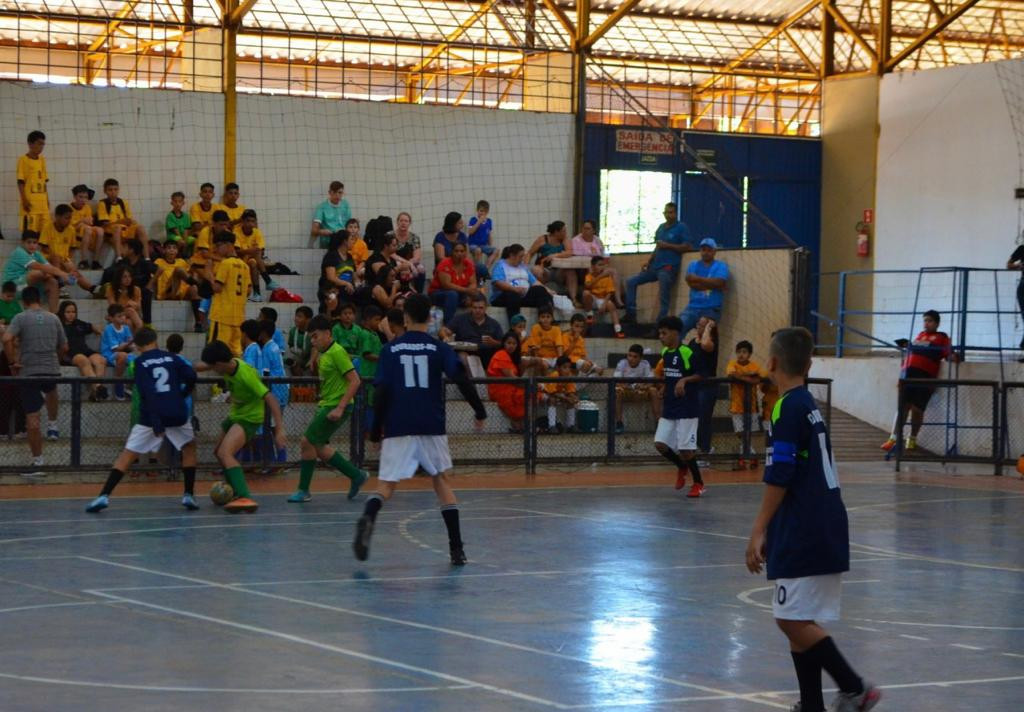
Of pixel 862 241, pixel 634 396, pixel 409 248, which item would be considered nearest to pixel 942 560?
pixel 634 396

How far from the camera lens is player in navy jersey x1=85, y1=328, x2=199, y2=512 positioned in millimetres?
15469

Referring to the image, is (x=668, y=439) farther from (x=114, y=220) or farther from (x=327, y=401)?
(x=114, y=220)

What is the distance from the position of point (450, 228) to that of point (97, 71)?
25.8ft

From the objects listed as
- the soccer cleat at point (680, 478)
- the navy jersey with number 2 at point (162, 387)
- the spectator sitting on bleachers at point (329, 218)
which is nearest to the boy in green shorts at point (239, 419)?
the navy jersey with number 2 at point (162, 387)

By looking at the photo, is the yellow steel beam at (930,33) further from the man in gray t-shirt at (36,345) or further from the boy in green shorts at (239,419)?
the boy in green shorts at (239,419)

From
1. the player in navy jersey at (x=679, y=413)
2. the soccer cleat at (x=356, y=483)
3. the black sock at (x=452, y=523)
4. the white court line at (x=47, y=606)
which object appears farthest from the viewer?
the player in navy jersey at (x=679, y=413)

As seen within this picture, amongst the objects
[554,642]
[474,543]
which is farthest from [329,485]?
[554,642]

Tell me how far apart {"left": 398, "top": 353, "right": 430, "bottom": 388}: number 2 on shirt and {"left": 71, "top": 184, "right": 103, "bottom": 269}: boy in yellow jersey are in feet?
41.9

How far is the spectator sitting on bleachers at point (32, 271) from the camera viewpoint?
2147 cm

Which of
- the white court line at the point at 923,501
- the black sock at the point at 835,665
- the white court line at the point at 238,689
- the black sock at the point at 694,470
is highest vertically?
the black sock at the point at 835,665

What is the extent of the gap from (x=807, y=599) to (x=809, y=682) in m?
0.39

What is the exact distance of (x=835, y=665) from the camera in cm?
700

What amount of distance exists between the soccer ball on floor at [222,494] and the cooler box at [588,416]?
6768 millimetres

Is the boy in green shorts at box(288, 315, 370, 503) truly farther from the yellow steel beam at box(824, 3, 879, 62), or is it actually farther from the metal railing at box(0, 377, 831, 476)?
A: the yellow steel beam at box(824, 3, 879, 62)
